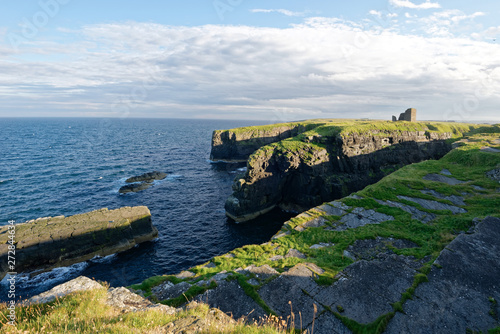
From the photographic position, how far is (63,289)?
24.2 feet

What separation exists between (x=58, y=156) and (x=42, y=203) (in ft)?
191

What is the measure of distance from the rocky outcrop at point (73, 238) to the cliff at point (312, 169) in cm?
1680

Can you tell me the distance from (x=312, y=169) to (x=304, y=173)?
1.91 m

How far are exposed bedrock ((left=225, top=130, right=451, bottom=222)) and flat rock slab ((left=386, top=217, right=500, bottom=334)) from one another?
3501cm

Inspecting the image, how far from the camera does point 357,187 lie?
165ft

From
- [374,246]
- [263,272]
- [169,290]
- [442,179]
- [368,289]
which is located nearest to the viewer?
[368,289]

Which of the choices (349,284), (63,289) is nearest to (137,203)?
(63,289)

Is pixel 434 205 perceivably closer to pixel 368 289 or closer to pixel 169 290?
pixel 368 289

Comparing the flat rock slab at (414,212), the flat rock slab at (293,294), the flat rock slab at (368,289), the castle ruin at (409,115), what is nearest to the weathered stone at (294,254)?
the flat rock slab at (293,294)

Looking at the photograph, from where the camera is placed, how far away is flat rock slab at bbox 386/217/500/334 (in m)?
6.91

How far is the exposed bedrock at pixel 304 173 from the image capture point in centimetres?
4444

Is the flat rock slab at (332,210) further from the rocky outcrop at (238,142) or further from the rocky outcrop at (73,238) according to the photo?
the rocky outcrop at (238,142)

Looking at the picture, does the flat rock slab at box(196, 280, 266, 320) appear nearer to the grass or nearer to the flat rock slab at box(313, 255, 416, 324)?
the grass

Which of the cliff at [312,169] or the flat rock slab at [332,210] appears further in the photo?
the cliff at [312,169]
